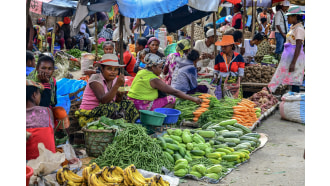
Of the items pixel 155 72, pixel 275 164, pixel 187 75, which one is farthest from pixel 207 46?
pixel 275 164

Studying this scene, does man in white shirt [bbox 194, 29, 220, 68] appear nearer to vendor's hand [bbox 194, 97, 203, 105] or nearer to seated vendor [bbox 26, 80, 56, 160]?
vendor's hand [bbox 194, 97, 203, 105]

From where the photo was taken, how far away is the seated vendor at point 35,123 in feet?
9.93

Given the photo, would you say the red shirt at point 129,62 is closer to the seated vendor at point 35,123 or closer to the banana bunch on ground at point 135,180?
the seated vendor at point 35,123

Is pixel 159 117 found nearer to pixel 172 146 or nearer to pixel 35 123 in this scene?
pixel 172 146

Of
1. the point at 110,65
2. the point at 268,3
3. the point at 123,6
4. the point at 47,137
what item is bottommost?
the point at 47,137

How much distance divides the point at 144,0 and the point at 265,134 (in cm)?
302

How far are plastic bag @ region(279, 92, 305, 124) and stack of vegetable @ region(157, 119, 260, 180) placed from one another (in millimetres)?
1751

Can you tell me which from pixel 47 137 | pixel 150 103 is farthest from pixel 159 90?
pixel 47 137

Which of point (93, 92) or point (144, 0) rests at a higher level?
point (144, 0)

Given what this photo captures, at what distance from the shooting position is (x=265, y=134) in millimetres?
5906

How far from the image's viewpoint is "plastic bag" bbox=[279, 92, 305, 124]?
6.69 m

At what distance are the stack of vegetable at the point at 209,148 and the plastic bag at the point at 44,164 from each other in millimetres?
1521

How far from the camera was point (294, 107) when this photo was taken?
6.77 metres

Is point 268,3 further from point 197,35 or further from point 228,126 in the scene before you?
point 228,126
